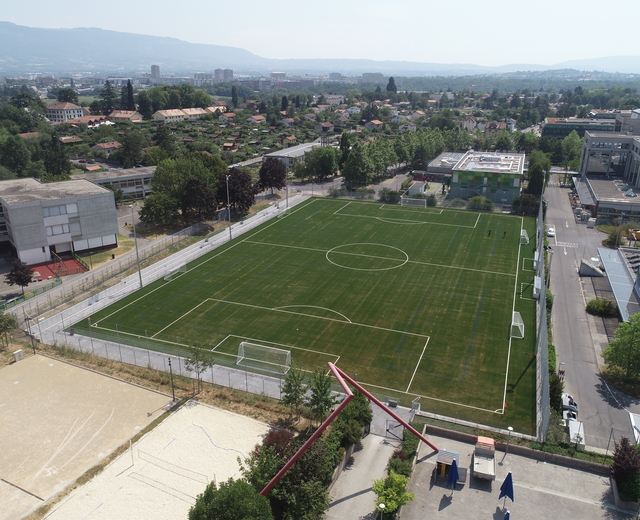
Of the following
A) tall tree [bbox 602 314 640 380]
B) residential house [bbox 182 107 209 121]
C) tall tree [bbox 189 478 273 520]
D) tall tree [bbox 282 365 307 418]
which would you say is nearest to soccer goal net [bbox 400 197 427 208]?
tall tree [bbox 602 314 640 380]

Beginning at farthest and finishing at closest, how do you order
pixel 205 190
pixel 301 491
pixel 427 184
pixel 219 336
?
pixel 427 184
pixel 205 190
pixel 219 336
pixel 301 491

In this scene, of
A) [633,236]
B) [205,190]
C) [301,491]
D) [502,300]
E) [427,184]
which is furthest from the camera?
[427,184]

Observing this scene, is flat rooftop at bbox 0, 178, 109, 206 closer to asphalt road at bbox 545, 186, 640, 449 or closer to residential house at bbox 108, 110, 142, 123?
asphalt road at bbox 545, 186, 640, 449

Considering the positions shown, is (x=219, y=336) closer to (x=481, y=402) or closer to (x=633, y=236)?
(x=481, y=402)

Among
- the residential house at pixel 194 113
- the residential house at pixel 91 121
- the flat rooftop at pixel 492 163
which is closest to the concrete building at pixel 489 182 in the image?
the flat rooftop at pixel 492 163

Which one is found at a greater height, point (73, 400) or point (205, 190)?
point (205, 190)

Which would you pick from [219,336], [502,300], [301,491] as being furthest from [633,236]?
[301,491]

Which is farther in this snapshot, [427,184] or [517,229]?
[427,184]
